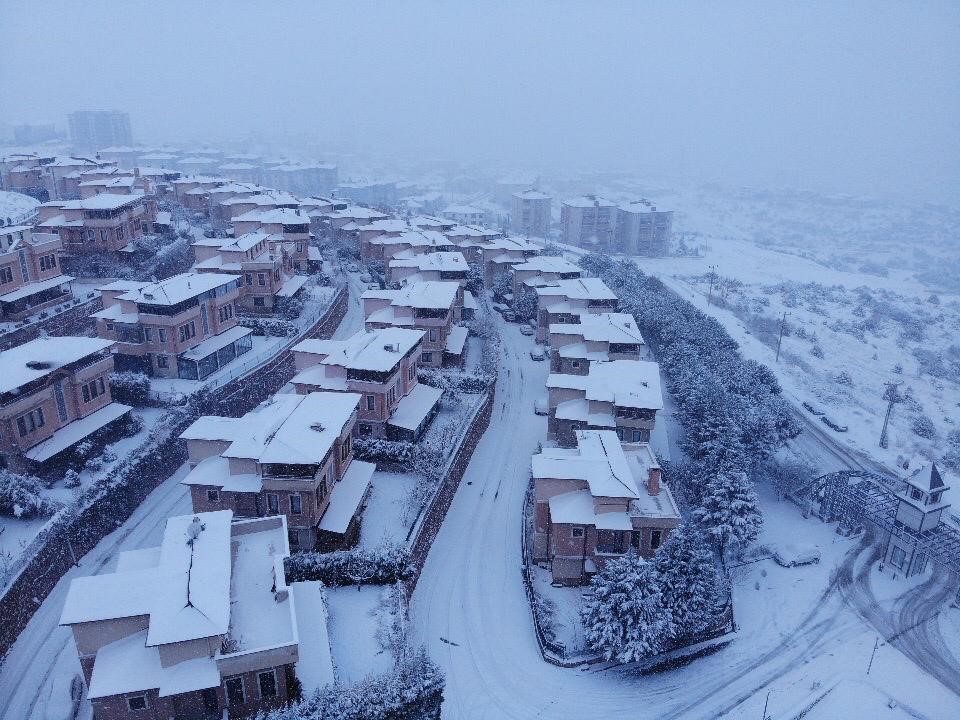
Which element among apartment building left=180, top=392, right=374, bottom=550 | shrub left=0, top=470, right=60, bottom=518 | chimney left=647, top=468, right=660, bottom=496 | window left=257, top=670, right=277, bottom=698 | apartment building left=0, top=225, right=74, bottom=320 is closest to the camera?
window left=257, top=670, right=277, bottom=698

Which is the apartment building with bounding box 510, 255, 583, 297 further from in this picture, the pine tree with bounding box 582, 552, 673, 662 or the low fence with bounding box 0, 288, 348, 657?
the pine tree with bounding box 582, 552, 673, 662

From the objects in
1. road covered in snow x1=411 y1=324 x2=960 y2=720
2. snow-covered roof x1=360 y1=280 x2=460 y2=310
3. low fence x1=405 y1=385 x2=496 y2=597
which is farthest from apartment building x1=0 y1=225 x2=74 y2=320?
road covered in snow x1=411 y1=324 x2=960 y2=720

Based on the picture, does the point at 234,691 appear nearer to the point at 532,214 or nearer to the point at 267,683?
the point at 267,683

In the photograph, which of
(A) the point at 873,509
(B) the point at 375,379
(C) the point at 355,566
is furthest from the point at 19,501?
(A) the point at 873,509

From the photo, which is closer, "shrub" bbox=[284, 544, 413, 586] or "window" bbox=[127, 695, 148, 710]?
"window" bbox=[127, 695, 148, 710]

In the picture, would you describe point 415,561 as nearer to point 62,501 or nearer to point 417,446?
point 417,446

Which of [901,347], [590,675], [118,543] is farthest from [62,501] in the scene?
[901,347]
